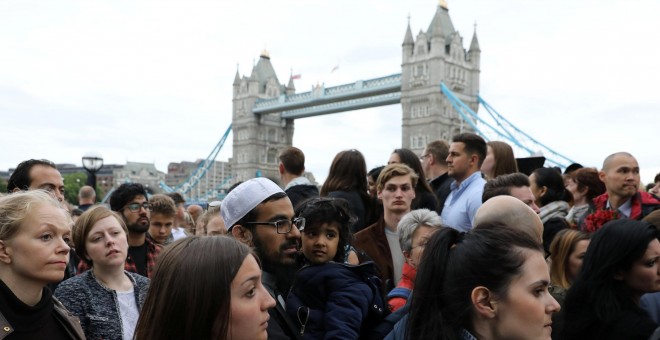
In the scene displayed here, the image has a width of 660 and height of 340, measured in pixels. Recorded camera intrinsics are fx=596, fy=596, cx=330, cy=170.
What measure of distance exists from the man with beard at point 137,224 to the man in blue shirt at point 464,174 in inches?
83.6

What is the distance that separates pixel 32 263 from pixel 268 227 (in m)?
0.94

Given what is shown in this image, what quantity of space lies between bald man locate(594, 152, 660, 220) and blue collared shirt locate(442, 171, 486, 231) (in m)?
1.07

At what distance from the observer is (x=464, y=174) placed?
4309 millimetres

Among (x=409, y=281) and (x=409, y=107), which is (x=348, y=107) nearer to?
(x=409, y=107)

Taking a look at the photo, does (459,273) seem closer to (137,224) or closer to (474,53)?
(137,224)

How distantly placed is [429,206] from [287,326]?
8.36ft

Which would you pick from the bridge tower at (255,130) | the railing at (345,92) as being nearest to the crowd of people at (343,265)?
the railing at (345,92)

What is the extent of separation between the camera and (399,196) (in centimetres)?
394

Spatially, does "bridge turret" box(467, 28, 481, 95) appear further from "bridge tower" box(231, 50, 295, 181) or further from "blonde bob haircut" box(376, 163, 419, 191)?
"blonde bob haircut" box(376, 163, 419, 191)

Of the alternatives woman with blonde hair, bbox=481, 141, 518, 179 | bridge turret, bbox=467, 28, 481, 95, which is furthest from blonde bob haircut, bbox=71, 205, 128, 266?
bridge turret, bbox=467, 28, 481, 95

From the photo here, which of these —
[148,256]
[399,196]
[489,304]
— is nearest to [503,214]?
[489,304]

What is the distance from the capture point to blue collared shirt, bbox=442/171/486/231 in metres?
3.90

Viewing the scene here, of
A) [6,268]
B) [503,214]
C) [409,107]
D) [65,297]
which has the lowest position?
[65,297]

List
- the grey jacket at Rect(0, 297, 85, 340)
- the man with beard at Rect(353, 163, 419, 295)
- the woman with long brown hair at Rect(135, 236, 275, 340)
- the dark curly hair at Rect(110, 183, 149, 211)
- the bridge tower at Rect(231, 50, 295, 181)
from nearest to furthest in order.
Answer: the woman with long brown hair at Rect(135, 236, 275, 340), the grey jacket at Rect(0, 297, 85, 340), the man with beard at Rect(353, 163, 419, 295), the dark curly hair at Rect(110, 183, 149, 211), the bridge tower at Rect(231, 50, 295, 181)
